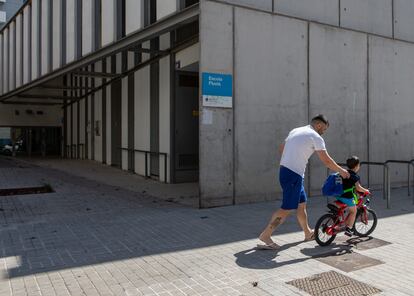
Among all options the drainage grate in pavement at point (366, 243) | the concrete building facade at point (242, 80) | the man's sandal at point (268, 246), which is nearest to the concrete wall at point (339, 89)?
the concrete building facade at point (242, 80)

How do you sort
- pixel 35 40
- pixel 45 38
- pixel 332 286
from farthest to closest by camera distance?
pixel 35 40 < pixel 45 38 < pixel 332 286

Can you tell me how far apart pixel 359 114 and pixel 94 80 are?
13.1m

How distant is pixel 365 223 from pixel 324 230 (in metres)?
0.90

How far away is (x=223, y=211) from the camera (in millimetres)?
8328

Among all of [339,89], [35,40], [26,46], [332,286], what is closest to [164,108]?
[339,89]

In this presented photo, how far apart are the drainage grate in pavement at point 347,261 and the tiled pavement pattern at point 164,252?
0.13 metres

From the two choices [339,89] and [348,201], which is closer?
[348,201]

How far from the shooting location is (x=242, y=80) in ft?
29.6

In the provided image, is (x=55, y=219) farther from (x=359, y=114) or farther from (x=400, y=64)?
(x=400, y=64)

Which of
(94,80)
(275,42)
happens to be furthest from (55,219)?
(94,80)

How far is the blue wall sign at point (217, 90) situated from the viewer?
27.8 feet

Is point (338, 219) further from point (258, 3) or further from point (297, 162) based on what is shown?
point (258, 3)

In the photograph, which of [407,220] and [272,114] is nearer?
[407,220]

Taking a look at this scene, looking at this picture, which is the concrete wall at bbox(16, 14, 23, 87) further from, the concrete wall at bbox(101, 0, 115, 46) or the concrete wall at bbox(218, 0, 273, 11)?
the concrete wall at bbox(218, 0, 273, 11)
